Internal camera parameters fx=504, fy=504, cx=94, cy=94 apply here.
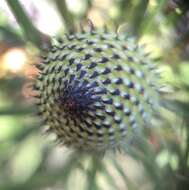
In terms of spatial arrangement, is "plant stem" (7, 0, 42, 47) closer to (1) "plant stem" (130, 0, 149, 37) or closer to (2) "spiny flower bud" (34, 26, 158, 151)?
(2) "spiny flower bud" (34, 26, 158, 151)

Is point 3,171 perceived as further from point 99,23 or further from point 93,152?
point 99,23

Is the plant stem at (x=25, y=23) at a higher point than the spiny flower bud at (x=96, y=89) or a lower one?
higher

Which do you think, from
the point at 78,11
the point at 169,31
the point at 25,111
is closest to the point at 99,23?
the point at 78,11

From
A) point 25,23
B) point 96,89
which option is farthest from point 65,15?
point 96,89

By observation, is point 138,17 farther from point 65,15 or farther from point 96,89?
point 96,89

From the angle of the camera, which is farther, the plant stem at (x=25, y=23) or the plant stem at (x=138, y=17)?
the plant stem at (x=138, y=17)

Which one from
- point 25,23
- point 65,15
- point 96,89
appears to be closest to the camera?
point 96,89

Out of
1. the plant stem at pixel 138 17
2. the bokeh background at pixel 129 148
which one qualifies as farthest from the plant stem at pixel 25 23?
the plant stem at pixel 138 17

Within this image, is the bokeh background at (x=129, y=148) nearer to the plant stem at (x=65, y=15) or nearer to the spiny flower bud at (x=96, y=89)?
the plant stem at (x=65, y=15)
